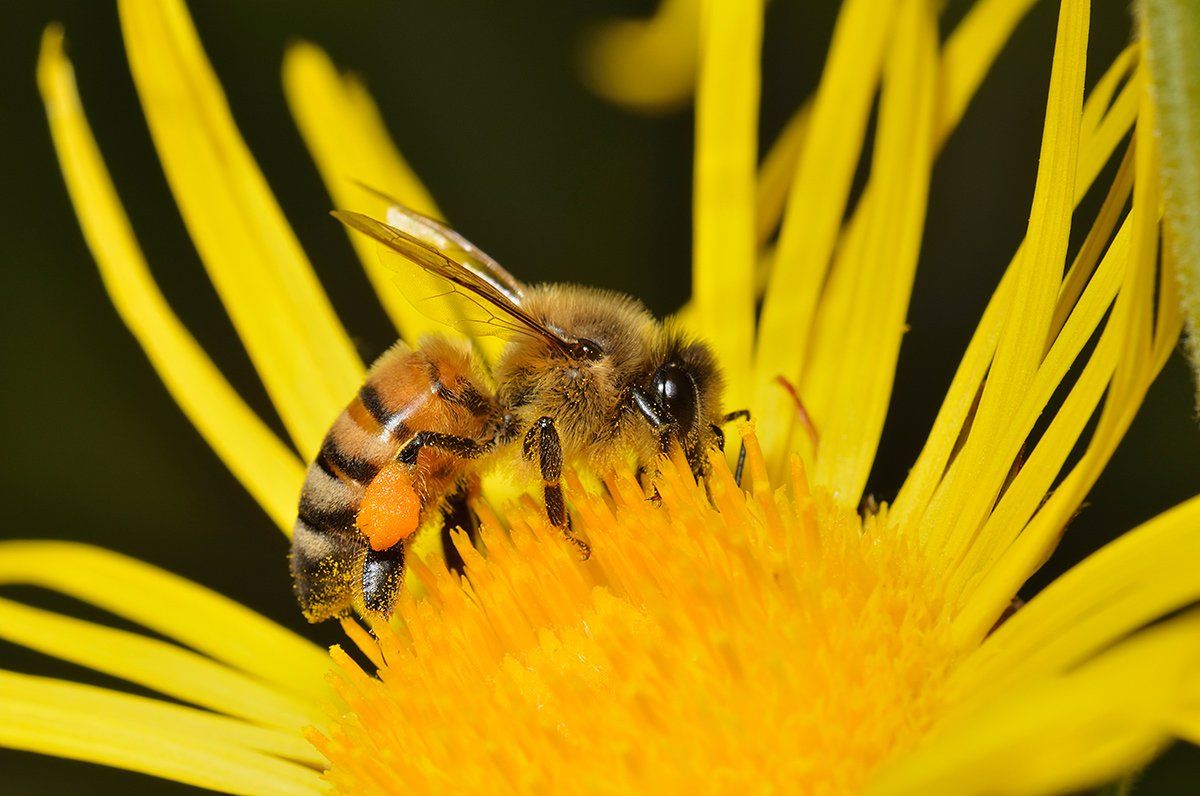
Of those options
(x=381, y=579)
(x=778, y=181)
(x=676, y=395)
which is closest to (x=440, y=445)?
(x=381, y=579)

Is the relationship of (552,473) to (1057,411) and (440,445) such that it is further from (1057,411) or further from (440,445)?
(1057,411)

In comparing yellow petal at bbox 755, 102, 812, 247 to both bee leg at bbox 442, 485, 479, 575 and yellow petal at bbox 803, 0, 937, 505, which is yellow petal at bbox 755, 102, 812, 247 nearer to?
yellow petal at bbox 803, 0, 937, 505

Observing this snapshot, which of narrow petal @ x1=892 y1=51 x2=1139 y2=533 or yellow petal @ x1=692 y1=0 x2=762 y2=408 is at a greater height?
yellow petal @ x1=692 y1=0 x2=762 y2=408

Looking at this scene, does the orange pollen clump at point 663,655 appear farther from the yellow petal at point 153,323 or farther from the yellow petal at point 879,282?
the yellow petal at point 153,323

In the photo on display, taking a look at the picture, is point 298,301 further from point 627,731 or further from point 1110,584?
point 1110,584

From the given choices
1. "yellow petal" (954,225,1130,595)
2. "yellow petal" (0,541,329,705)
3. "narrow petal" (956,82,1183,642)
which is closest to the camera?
"narrow petal" (956,82,1183,642)

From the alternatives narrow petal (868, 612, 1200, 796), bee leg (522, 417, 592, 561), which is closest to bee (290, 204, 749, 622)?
bee leg (522, 417, 592, 561)

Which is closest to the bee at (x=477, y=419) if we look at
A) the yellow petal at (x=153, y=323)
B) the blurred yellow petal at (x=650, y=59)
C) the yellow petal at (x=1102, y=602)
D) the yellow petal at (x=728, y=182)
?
the yellow petal at (x=728, y=182)
